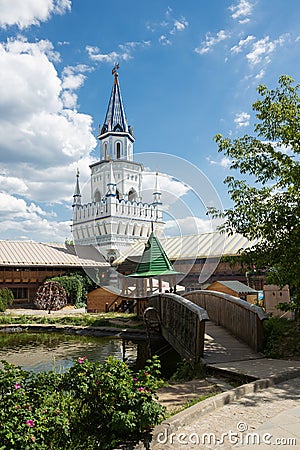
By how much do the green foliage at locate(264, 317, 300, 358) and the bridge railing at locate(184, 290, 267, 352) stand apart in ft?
1.13

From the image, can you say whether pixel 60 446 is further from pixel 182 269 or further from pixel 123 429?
pixel 182 269

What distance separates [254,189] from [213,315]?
15.8ft

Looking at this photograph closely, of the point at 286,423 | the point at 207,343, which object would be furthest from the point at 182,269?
the point at 286,423

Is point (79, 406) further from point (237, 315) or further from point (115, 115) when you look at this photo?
point (115, 115)

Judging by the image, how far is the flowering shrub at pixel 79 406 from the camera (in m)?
3.60

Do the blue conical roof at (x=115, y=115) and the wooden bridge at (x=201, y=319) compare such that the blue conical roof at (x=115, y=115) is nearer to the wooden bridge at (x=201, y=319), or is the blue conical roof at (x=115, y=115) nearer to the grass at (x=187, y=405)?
the wooden bridge at (x=201, y=319)

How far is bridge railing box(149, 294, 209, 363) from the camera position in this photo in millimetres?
8750

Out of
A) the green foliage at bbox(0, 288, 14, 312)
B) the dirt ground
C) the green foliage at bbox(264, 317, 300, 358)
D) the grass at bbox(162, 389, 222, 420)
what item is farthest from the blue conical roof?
the grass at bbox(162, 389, 222, 420)

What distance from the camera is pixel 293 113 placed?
939 centimetres

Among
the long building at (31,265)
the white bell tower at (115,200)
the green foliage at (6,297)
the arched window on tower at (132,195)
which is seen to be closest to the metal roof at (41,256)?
the long building at (31,265)

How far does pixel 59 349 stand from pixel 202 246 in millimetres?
18117

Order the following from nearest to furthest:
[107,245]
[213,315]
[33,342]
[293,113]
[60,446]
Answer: [60,446]
[293,113]
[213,315]
[33,342]
[107,245]

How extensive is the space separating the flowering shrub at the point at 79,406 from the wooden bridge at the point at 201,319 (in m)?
4.58

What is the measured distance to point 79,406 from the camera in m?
4.25
